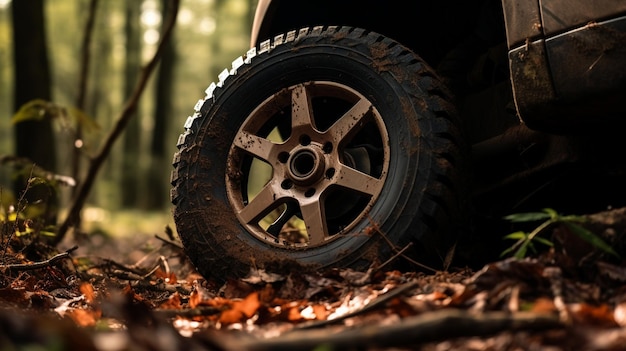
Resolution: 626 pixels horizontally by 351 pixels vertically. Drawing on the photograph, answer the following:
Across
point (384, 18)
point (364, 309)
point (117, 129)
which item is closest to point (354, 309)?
point (364, 309)

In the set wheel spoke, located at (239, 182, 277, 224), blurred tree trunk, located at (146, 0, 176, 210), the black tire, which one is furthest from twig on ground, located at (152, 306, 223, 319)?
blurred tree trunk, located at (146, 0, 176, 210)

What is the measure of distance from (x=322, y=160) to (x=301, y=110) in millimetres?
278

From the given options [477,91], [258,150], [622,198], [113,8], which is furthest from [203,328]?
[113,8]

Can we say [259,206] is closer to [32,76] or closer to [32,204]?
[32,204]

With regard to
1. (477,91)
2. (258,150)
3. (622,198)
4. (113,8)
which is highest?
(113,8)

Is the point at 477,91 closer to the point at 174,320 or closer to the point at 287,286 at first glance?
the point at 287,286

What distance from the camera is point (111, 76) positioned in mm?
29781

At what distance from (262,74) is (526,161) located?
1306 millimetres

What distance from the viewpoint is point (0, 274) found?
3021 millimetres

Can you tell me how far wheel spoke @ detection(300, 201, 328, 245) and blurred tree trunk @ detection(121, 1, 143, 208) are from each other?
17373 mm

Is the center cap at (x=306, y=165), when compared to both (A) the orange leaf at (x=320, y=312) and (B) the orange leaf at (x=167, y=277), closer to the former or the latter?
(A) the orange leaf at (x=320, y=312)

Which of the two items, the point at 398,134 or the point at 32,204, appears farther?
the point at 32,204

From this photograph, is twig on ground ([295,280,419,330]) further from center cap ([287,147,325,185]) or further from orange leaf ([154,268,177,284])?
orange leaf ([154,268,177,284])

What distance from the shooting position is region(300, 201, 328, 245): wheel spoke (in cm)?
300
